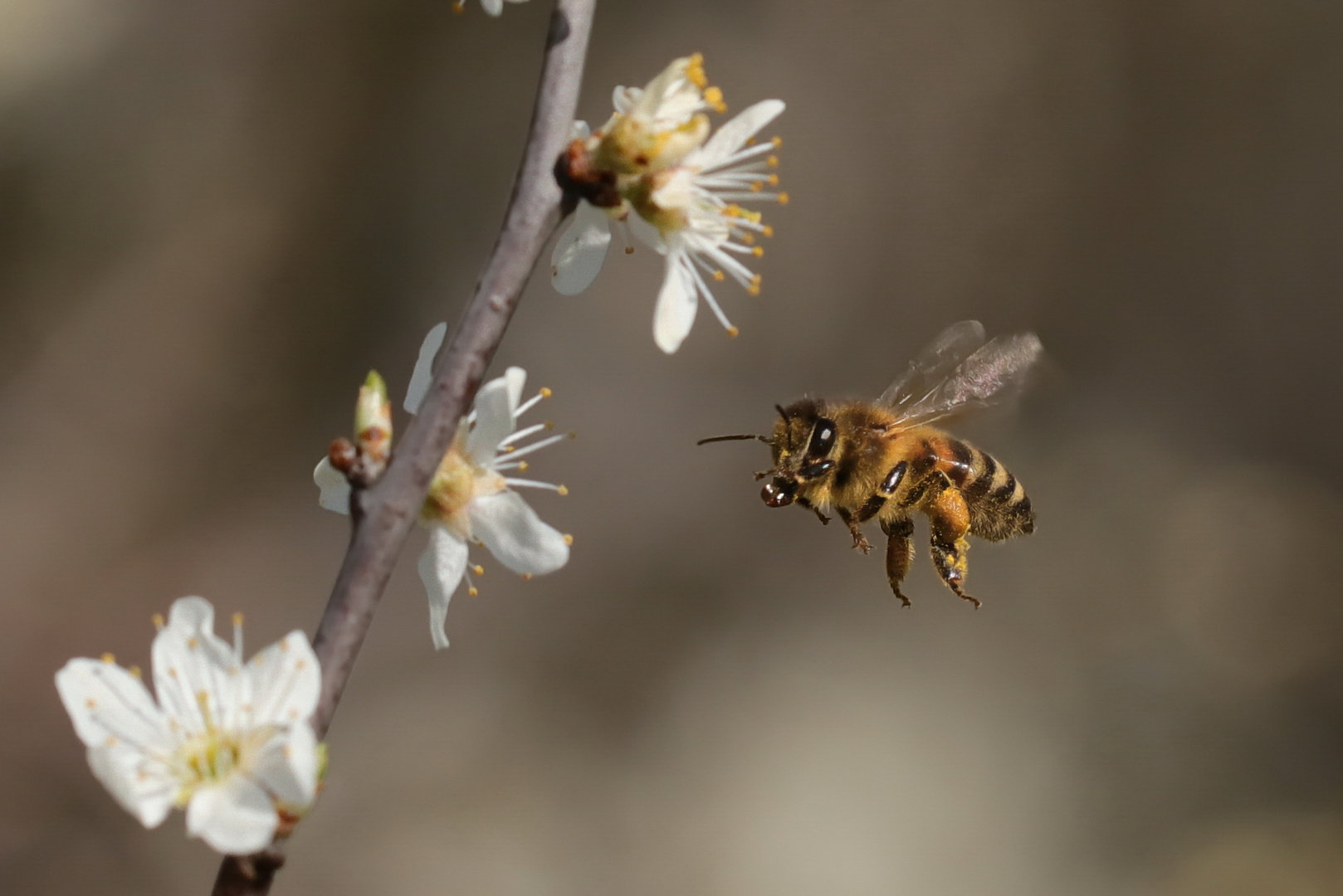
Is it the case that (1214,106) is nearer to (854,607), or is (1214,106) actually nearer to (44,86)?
(854,607)

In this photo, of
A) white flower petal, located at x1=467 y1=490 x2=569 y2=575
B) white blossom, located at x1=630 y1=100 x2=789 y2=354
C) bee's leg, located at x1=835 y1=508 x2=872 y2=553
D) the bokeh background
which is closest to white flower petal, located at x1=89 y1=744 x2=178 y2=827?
white flower petal, located at x1=467 y1=490 x2=569 y2=575

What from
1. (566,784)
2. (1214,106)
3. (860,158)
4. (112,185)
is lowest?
(566,784)

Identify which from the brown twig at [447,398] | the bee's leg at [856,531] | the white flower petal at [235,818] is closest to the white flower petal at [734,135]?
the brown twig at [447,398]

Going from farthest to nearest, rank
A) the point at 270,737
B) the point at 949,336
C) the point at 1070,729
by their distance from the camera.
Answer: the point at 1070,729, the point at 949,336, the point at 270,737

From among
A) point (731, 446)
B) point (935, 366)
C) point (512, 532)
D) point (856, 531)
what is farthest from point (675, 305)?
point (731, 446)

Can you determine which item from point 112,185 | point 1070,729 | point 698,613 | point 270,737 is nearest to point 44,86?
point 112,185

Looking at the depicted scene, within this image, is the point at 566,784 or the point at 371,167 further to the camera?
the point at 371,167

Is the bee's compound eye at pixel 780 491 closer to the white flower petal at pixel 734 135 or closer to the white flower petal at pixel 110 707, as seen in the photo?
the white flower petal at pixel 734 135
